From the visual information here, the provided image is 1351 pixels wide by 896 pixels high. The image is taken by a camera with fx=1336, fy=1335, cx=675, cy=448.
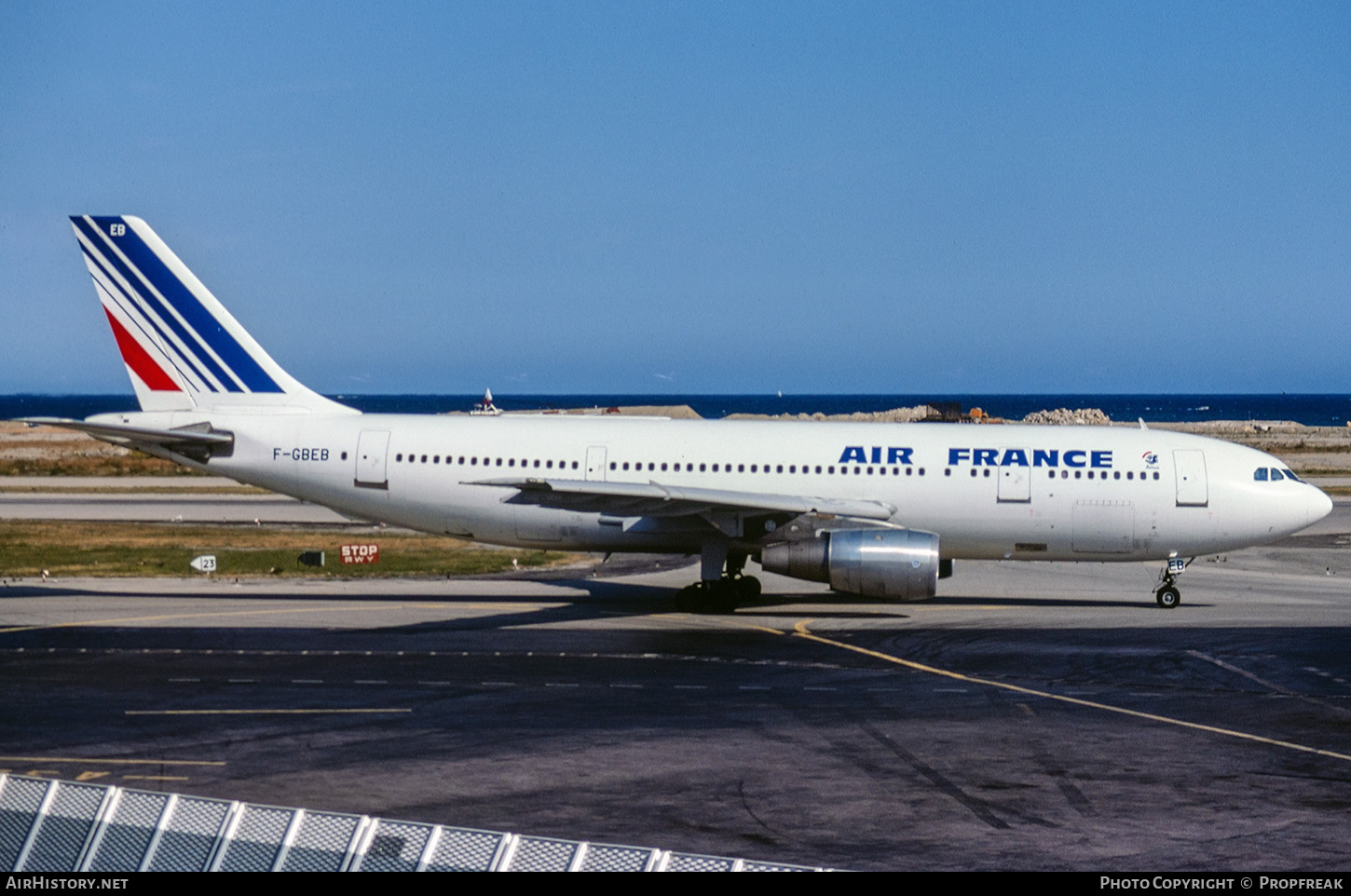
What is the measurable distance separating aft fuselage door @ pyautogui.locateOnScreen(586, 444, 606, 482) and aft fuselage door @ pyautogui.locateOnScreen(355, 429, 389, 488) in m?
5.39

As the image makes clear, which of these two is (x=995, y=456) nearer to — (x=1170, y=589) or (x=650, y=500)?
(x=1170, y=589)

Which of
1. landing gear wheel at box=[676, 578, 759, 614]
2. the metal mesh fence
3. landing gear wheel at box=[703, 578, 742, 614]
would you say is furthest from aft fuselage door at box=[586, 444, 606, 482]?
the metal mesh fence

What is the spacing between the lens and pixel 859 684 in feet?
83.6

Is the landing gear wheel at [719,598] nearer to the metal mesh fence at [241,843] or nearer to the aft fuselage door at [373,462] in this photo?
the aft fuselage door at [373,462]

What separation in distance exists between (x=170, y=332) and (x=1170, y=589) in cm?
2833

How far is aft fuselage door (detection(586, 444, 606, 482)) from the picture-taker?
35531mm

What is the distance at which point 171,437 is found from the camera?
35.2 m

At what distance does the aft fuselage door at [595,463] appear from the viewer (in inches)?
1399

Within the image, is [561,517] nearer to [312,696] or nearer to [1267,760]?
[312,696]

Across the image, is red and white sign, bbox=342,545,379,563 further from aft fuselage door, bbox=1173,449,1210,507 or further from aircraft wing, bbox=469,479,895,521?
aft fuselage door, bbox=1173,449,1210,507

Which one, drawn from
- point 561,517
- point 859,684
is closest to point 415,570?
point 561,517

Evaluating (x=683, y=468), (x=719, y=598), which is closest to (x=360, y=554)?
(x=683, y=468)
